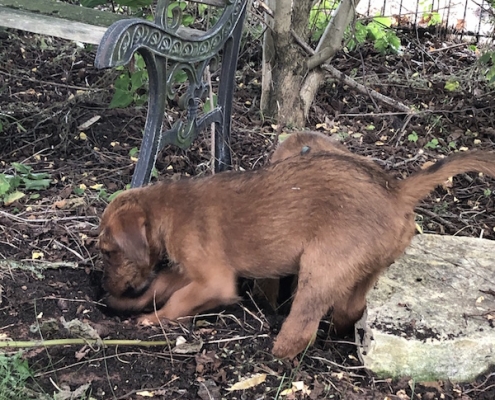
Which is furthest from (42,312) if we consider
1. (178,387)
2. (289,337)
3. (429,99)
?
(429,99)

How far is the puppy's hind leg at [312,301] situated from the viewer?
3258mm

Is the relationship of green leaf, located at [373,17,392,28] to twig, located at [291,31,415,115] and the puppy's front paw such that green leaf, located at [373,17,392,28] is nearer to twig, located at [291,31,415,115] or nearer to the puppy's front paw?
twig, located at [291,31,415,115]

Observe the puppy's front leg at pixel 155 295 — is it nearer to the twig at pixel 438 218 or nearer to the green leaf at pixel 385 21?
the twig at pixel 438 218

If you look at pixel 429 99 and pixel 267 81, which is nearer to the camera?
pixel 267 81

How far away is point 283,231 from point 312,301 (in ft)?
1.28

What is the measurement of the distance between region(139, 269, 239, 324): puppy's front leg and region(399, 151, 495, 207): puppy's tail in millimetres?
981

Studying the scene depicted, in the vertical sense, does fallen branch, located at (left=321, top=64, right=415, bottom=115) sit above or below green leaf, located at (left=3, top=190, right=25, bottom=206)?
above

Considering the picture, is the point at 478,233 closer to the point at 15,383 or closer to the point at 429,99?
the point at 429,99

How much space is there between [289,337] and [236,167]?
7.20 feet

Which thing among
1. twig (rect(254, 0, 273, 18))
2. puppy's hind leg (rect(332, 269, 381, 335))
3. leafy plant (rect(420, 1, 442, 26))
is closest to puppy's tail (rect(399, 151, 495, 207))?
puppy's hind leg (rect(332, 269, 381, 335))

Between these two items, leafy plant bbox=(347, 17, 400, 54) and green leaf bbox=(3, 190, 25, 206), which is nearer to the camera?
green leaf bbox=(3, 190, 25, 206)

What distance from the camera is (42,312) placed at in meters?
3.47

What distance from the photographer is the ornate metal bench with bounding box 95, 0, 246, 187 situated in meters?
3.59

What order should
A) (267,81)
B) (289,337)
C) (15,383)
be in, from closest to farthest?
(15,383)
(289,337)
(267,81)
